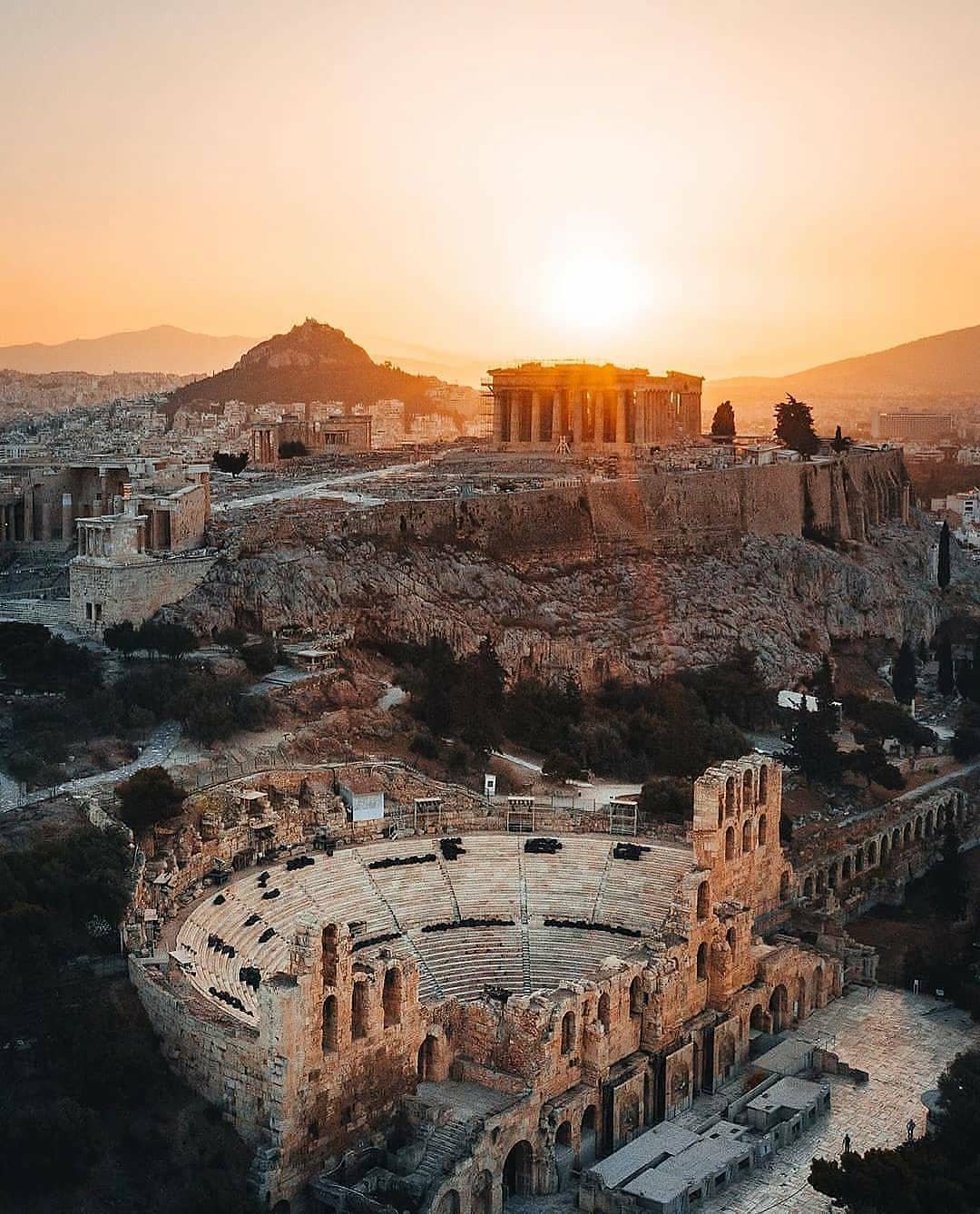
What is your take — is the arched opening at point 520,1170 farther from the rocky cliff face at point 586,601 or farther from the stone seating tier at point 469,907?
the rocky cliff face at point 586,601

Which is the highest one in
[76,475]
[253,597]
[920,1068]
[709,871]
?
[76,475]

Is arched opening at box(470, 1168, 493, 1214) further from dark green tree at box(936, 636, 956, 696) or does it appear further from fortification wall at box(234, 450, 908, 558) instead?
dark green tree at box(936, 636, 956, 696)

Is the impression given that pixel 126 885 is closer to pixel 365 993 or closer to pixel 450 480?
pixel 365 993

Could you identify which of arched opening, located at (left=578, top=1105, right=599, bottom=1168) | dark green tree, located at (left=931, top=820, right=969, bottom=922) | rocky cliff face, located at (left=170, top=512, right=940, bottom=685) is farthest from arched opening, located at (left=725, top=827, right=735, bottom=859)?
rocky cliff face, located at (left=170, top=512, right=940, bottom=685)

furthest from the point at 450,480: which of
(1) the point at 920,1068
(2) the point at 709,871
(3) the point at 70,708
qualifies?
(1) the point at 920,1068

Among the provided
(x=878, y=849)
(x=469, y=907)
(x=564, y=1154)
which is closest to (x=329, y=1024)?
(x=564, y=1154)

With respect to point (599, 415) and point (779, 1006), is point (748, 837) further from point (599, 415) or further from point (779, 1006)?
point (599, 415)
